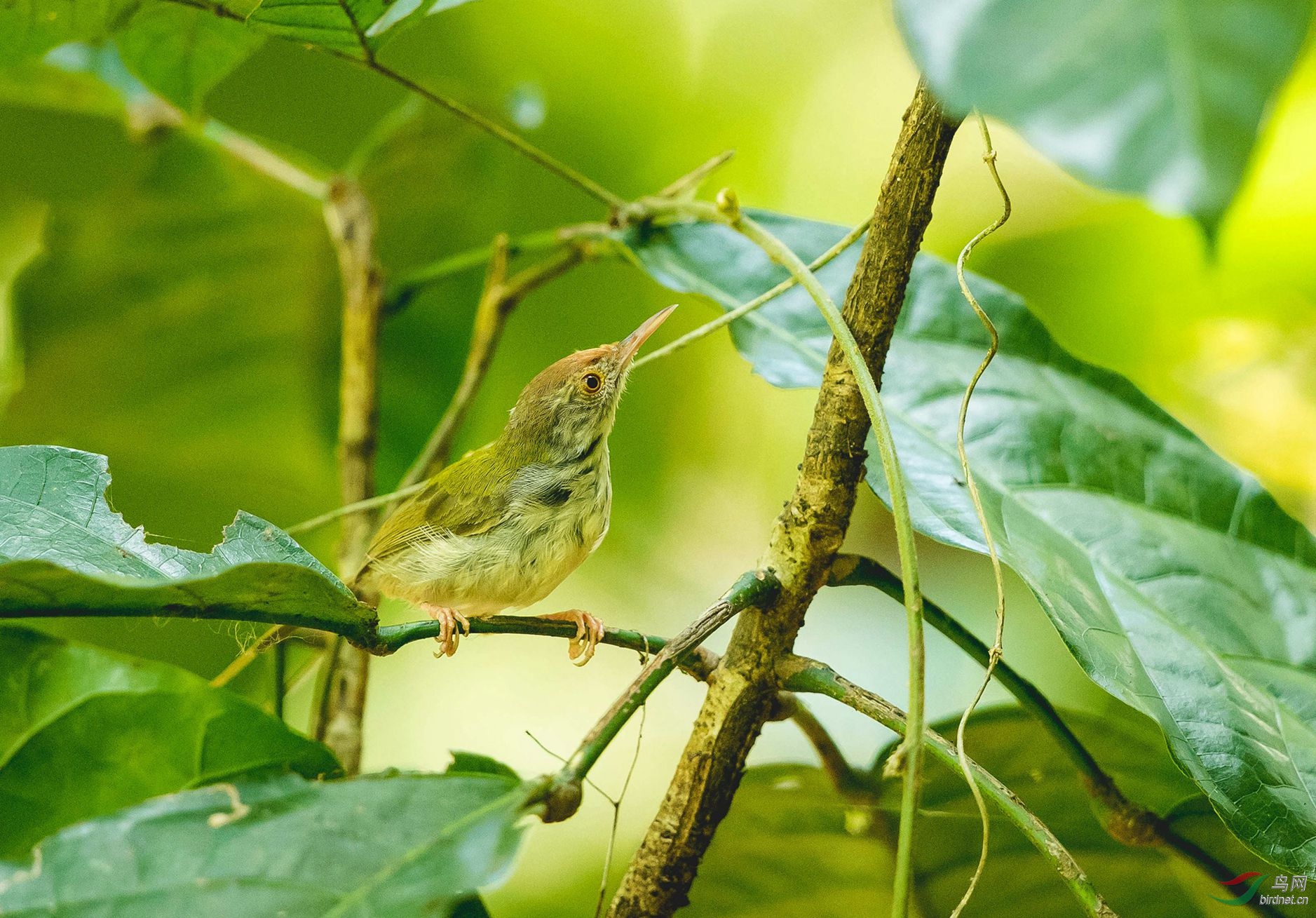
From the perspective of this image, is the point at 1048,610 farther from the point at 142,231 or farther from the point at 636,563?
the point at 142,231

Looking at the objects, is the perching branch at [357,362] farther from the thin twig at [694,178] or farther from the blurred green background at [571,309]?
the thin twig at [694,178]

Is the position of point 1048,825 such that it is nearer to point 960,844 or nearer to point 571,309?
point 960,844

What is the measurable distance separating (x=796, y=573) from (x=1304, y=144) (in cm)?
202

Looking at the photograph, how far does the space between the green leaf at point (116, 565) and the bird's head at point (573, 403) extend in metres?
1.00

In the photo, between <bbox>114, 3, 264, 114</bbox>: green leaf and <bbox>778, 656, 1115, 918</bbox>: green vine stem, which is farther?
<bbox>114, 3, 264, 114</bbox>: green leaf

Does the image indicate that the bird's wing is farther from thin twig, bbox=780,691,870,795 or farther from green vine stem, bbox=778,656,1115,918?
green vine stem, bbox=778,656,1115,918

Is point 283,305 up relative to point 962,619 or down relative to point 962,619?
up

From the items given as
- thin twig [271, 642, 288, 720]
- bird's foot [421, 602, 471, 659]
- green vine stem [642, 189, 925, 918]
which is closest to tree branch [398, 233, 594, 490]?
bird's foot [421, 602, 471, 659]

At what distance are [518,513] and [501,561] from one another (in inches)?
4.3

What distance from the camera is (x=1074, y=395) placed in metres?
1.62

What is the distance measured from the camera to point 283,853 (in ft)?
2.96

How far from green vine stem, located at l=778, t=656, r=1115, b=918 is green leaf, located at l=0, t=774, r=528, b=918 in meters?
0.39

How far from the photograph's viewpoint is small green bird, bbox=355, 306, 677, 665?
1.92 m

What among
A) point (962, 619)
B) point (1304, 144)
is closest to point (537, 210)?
point (962, 619)
